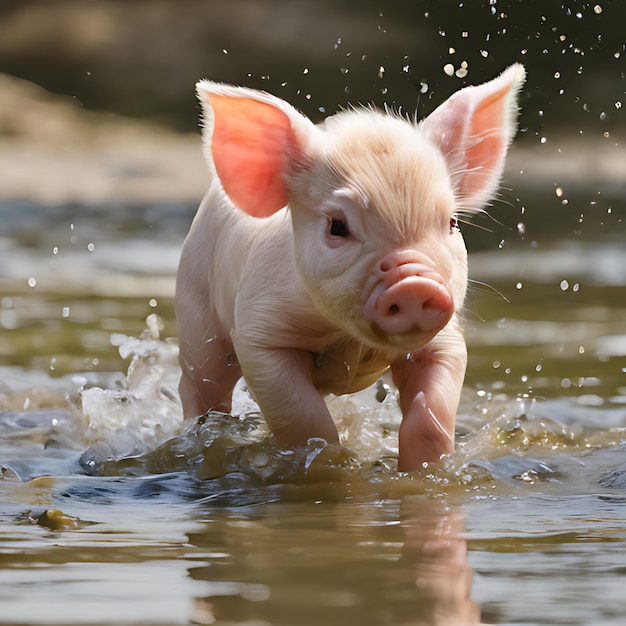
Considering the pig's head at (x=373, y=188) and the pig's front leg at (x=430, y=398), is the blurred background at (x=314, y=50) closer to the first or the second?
the pig's head at (x=373, y=188)

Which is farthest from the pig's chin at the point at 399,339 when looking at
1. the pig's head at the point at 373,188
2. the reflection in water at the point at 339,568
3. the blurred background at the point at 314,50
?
the blurred background at the point at 314,50

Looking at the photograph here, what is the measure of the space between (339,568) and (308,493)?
89 cm

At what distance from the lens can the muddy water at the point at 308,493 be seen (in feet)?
5.73

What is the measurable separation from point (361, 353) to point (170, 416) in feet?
3.86

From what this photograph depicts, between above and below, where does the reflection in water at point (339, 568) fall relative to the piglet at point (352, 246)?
below

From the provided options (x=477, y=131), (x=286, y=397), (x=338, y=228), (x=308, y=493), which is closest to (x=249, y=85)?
(x=477, y=131)

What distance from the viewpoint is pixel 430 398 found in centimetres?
300

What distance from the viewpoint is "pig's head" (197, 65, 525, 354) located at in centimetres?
266

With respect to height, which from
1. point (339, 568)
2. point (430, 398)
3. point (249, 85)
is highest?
point (249, 85)

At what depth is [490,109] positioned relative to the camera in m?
3.18

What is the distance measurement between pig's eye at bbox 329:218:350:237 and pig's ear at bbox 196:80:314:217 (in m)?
0.25

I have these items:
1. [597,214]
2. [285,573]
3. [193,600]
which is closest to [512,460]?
[285,573]

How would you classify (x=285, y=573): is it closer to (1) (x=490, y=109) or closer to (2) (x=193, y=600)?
(2) (x=193, y=600)

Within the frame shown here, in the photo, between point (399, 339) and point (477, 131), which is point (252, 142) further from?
point (399, 339)
